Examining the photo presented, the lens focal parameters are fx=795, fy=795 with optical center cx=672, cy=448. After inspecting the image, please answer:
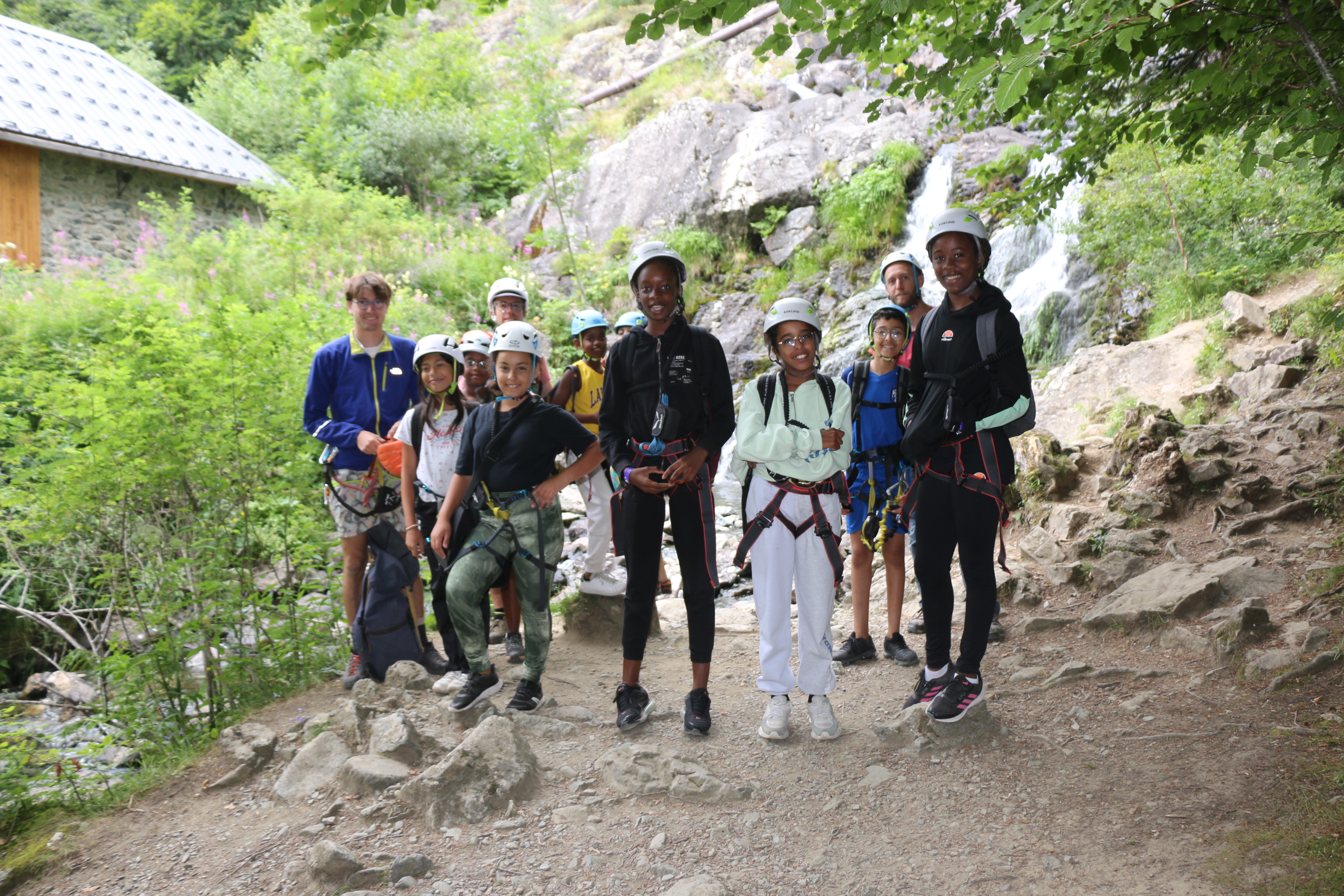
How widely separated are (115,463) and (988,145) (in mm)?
14107

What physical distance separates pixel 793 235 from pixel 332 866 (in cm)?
1387

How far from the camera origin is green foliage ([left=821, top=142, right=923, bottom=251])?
46.0ft

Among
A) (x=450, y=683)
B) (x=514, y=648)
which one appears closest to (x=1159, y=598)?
(x=514, y=648)

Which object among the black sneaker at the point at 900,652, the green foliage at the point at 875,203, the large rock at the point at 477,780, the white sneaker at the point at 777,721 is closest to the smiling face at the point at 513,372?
the large rock at the point at 477,780

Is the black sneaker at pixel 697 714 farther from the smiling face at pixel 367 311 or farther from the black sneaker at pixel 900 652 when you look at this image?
the smiling face at pixel 367 311

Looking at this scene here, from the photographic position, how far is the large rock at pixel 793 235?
14828 mm

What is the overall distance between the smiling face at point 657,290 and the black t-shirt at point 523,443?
2.28ft

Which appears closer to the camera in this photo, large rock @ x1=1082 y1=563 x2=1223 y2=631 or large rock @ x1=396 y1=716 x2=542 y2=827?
large rock @ x1=396 y1=716 x2=542 y2=827

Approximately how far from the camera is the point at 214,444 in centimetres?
428

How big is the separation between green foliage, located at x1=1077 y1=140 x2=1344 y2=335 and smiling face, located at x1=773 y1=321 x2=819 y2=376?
7680 millimetres

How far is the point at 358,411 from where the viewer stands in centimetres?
455

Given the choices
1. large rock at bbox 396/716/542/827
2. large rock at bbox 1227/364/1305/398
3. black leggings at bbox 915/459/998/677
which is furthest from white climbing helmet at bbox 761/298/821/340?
large rock at bbox 1227/364/1305/398

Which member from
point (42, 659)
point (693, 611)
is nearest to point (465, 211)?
point (42, 659)

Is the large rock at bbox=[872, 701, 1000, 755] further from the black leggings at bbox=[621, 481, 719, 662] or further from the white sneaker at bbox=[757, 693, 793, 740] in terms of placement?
the black leggings at bbox=[621, 481, 719, 662]
